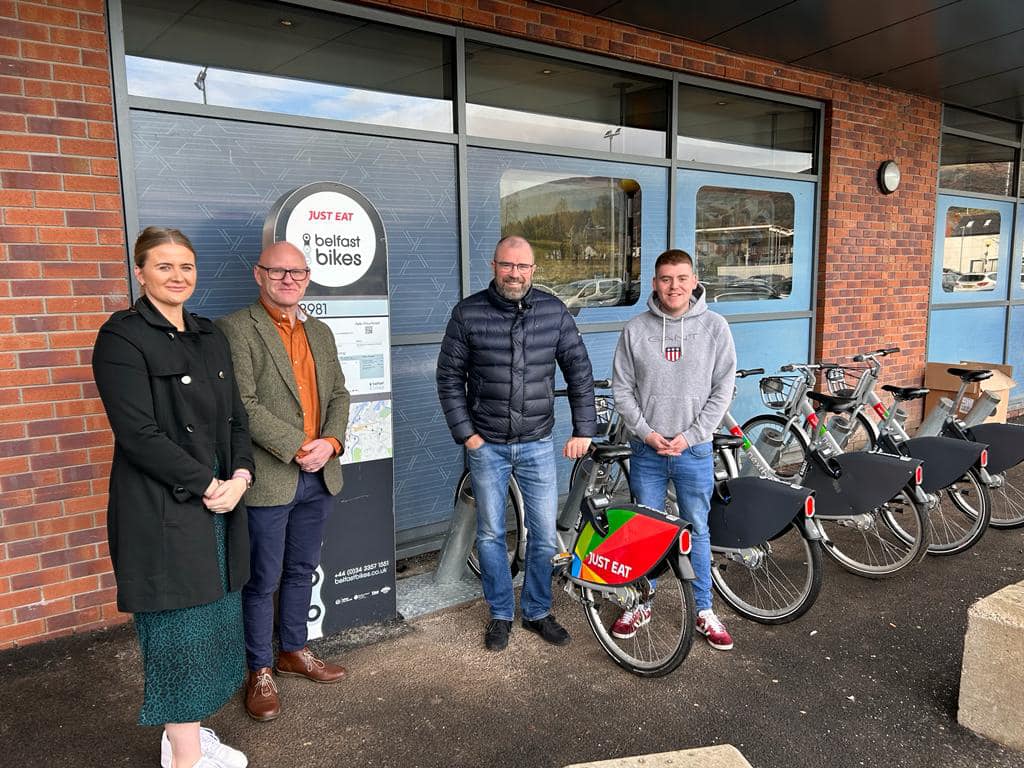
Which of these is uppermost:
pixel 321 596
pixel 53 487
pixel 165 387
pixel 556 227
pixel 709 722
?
pixel 556 227

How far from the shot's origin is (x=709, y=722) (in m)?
2.82

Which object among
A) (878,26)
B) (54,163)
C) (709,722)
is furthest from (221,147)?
(878,26)

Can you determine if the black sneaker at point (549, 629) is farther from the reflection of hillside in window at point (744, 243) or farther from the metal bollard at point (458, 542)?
the reflection of hillside in window at point (744, 243)

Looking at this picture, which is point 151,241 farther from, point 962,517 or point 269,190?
point 962,517

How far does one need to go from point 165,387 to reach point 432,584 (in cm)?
225

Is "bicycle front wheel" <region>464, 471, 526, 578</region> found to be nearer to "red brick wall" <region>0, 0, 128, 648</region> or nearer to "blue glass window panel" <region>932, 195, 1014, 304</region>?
"red brick wall" <region>0, 0, 128, 648</region>

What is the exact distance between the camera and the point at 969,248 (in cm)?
802

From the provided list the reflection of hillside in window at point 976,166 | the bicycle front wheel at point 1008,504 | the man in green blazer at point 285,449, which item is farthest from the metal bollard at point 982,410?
the man in green blazer at point 285,449

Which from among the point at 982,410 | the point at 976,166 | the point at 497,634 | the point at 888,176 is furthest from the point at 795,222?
the point at 497,634

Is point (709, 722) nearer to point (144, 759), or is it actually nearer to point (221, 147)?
point (144, 759)

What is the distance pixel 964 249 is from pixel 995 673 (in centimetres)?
666

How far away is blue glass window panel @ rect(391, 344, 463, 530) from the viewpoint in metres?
4.37

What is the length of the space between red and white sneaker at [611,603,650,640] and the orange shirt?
57.2 inches

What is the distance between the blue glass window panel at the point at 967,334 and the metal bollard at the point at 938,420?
9.72 ft
